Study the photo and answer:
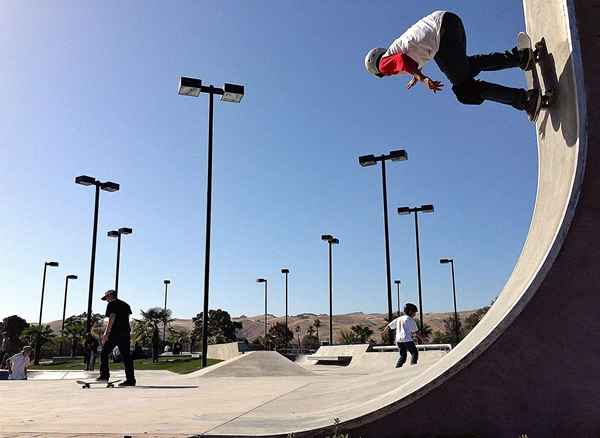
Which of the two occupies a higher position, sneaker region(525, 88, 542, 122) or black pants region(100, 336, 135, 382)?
sneaker region(525, 88, 542, 122)

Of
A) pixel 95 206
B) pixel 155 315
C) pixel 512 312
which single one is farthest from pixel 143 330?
pixel 512 312

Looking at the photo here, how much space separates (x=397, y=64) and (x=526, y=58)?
1278 millimetres

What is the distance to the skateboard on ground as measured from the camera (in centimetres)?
460

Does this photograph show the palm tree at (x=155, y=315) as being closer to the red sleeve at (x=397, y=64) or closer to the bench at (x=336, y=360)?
the bench at (x=336, y=360)

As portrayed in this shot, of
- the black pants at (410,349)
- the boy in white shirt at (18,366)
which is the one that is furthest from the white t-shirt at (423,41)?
the boy in white shirt at (18,366)

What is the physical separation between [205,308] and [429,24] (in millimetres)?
12464

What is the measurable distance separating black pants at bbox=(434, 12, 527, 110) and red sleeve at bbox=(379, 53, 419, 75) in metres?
0.32

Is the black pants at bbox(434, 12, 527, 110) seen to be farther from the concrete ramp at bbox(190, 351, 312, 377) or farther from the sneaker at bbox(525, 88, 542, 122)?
the concrete ramp at bbox(190, 351, 312, 377)

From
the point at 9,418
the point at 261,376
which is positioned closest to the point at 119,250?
the point at 261,376

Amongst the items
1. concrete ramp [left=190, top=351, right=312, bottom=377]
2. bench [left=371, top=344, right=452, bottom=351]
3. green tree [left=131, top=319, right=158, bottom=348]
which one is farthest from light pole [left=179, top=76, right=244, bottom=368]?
green tree [left=131, top=319, right=158, bottom=348]

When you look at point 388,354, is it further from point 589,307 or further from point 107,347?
point 589,307

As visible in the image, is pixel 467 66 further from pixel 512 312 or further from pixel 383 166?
pixel 383 166

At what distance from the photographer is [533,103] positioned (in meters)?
4.92

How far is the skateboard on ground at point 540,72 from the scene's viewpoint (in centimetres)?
460
